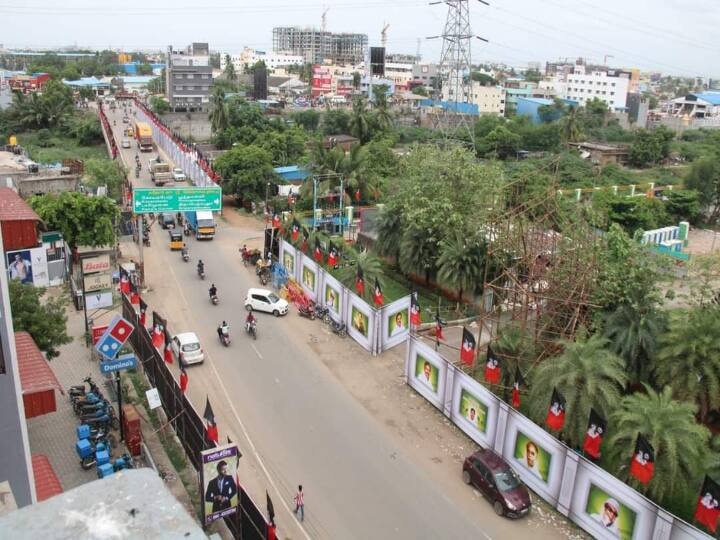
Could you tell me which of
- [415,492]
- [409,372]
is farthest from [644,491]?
[409,372]

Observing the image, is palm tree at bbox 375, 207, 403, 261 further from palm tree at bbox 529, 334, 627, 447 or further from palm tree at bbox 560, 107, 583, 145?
palm tree at bbox 560, 107, 583, 145

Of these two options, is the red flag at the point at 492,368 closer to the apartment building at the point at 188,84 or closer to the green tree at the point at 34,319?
the green tree at the point at 34,319

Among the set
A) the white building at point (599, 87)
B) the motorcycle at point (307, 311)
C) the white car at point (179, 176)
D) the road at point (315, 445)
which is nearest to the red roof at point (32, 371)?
the road at point (315, 445)

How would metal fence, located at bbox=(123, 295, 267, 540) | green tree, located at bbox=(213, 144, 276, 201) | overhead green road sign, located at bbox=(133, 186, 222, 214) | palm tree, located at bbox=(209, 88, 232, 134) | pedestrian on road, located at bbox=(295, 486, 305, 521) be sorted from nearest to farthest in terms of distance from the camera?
metal fence, located at bbox=(123, 295, 267, 540) → pedestrian on road, located at bbox=(295, 486, 305, 521) → overhead green road sign, located at bbox=(133, 186, 222, 214) → green tree, located at bbox=(213, 144, 276, 201) → palm tree, located at bbox=(209, 88, 232, 134)

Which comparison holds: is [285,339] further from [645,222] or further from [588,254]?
[645,222]

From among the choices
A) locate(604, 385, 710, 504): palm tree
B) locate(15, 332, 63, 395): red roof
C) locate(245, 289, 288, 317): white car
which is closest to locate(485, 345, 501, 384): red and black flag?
locate(604, 385, 710, 504): palm tree
